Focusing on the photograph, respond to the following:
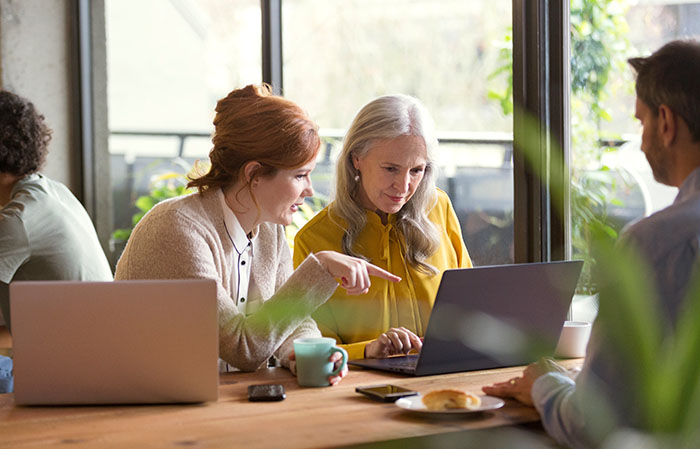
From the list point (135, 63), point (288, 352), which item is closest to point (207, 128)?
point (135, 63)

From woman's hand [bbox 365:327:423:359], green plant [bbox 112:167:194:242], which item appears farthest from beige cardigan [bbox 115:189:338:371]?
green plant [bbox 112:167:194:242]

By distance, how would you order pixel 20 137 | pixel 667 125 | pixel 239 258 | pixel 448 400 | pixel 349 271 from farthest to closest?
pixel 20 137
pixel 239 258
pixel 349 271
pixel 448 400
pixel 667 125

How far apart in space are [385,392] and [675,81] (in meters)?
0.86

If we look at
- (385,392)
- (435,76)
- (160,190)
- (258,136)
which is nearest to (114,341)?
(385,392)

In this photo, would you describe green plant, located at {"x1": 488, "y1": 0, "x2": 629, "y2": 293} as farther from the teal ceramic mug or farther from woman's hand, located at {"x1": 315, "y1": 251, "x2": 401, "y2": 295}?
the teal ceramic mug

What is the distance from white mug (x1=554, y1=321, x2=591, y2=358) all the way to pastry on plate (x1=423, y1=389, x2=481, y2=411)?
2.09 feet

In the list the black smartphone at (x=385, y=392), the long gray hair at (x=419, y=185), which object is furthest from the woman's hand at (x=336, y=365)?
the long gray hair at (x=419, y=185)

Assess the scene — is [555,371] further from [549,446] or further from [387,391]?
[387,391]

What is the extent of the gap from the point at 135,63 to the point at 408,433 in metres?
4.23

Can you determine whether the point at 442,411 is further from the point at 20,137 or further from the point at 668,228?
the point at 20,137

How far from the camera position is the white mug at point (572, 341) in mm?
2242

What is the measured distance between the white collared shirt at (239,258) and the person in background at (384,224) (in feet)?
0.86

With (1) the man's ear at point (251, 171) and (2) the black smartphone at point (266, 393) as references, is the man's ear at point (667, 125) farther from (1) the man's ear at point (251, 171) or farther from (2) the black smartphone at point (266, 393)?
(1) the man's ear at point (251, 171)

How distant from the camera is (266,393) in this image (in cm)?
181
